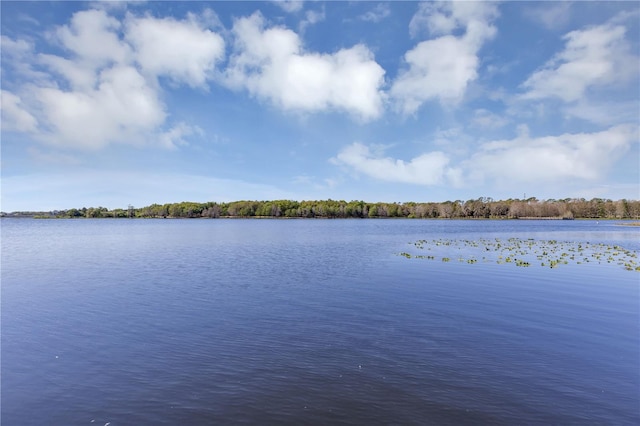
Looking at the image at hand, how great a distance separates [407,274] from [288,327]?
1666 cm

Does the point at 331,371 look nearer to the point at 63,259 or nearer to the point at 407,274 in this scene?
the point at 407,274

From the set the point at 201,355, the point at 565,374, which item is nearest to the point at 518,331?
the point at 565,374

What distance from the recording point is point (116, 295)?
76.3ft

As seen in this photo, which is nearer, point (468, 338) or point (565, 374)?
point (565, 374)

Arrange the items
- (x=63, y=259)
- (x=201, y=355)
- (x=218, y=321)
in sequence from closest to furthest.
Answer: (x=201, y=355) → (x=218, y=321) → (x=63, y=259)

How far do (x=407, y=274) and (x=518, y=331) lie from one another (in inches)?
573

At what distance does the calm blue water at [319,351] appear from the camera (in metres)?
9.92

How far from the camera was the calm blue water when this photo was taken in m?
9.92

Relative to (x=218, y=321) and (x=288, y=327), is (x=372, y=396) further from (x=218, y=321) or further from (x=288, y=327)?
(x=218, y=321)

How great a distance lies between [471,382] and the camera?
11383mm

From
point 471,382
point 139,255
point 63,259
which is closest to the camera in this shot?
point 471,382

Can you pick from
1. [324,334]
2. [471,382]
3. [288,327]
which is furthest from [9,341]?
[471,382]

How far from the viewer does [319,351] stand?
544 inches

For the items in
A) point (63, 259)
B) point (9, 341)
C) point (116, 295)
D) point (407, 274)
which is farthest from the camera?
point (63, 259)
